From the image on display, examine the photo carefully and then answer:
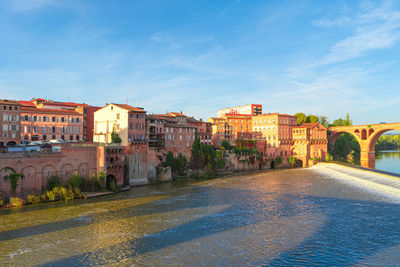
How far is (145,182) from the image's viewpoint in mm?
57219

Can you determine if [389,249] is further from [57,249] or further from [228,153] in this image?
[228,153]

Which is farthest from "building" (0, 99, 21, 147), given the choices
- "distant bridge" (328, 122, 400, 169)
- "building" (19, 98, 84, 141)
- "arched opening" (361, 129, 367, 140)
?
"arched opening" (361, 129, 367, 140)

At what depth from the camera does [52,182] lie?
41.8 meters

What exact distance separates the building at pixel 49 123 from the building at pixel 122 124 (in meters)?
11.1

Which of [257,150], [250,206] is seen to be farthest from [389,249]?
[257,150]

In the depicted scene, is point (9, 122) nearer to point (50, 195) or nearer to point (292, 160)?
point (50, 195)

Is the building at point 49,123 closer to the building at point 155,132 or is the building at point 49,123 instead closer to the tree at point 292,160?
the building at point 155,132

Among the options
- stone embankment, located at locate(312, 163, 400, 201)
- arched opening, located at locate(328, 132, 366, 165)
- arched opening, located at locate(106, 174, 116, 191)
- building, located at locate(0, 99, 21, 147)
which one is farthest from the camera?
arched opening, located at locate(328, 132, 366, 165)

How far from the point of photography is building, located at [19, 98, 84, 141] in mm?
63281

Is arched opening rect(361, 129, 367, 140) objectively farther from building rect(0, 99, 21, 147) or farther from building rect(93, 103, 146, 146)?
building rect(0, 99, 21, 147)

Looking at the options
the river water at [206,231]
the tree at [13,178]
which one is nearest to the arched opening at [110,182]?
the river water at [206,231]

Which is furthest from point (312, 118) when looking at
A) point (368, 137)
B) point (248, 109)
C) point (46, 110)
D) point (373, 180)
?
point (46, 110)

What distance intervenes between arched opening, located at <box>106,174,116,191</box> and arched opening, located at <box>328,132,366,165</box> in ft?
295

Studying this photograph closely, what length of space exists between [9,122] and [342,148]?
115m
